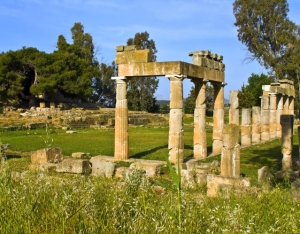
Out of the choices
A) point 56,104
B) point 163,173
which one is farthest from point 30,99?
point 163,173

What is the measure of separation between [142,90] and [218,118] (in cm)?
4053

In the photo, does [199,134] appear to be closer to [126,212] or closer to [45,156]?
[45,156]

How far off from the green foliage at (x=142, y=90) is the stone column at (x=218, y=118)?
3737cm

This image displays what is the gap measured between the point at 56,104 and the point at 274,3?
2897 centimetres

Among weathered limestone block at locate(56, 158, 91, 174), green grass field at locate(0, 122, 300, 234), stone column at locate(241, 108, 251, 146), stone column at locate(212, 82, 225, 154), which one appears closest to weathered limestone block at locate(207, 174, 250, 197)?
green grass field at locate(0, 122, 300, 234)

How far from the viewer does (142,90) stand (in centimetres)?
5888

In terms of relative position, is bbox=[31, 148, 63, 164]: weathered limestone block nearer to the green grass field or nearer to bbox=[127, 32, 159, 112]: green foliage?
the green grass field

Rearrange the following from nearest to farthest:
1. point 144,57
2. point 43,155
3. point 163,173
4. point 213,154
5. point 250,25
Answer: point 163,173
point 43,155
point 144,57
point 213,154
point 250,25

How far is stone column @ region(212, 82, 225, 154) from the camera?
18.5 m

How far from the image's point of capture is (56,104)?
49344 mm

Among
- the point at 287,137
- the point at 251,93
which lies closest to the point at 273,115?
the point at 287,137

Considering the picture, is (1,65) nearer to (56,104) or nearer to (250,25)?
(56,104)

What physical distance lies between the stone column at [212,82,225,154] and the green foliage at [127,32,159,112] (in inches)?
→ 1471

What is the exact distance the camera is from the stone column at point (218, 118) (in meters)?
18.5
